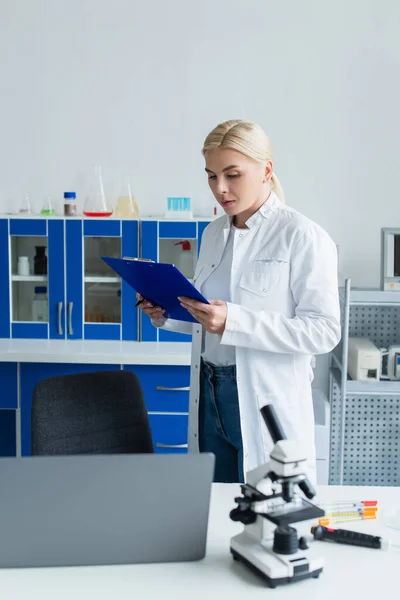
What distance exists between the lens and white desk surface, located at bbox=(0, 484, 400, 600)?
1.24 m

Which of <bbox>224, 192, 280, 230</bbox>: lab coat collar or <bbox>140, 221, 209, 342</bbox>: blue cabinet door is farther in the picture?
<bbox>140, 221, 209, 342</bbox>: blue cabinet door

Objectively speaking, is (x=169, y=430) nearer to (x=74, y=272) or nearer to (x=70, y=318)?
(x=70, y=318)

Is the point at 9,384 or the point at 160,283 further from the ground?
the point at 160,283

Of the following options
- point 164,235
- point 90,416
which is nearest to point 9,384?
point 164,235

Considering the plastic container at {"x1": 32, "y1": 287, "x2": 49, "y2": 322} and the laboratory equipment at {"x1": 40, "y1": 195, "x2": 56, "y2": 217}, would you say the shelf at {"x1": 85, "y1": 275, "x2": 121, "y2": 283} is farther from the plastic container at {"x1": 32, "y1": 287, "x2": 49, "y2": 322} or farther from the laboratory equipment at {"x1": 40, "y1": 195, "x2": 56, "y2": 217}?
the laboratory equipment at {"x1": 40, "y1": 195, "x2": 56, "y2": 217}

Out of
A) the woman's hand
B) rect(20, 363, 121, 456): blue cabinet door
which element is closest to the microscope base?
the woman's hand

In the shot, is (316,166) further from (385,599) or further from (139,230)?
(385,599)

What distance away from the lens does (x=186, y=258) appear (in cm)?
347

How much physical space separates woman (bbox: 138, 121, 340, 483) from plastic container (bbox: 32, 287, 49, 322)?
1609 millimetres

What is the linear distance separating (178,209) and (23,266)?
2.65 feet

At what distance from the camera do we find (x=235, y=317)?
186 cm

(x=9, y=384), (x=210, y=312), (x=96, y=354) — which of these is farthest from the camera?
(x=9, y=384)

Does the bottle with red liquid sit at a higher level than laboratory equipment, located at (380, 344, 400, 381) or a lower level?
higher

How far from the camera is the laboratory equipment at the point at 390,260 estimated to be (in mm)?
3311
